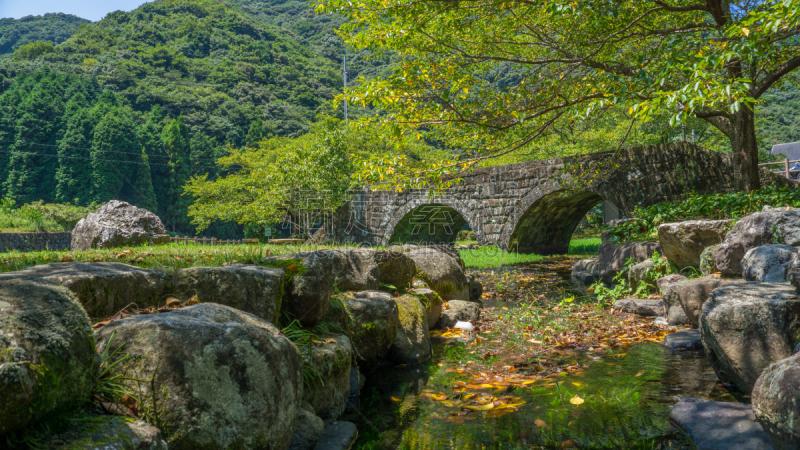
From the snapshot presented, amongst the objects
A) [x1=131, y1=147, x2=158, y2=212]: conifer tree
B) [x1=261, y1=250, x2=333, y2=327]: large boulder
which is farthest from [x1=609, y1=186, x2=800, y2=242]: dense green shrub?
[x1=131, y1=147, x2=158, y2=212]: conifer tree

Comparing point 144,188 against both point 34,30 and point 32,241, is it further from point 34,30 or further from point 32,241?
point 34,30

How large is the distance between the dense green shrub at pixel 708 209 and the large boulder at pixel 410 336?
4.90m

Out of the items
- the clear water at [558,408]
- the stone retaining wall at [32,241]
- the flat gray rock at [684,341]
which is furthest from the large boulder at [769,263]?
the stone retaining wall at [32,241]

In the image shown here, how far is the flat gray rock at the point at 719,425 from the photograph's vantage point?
110 inches

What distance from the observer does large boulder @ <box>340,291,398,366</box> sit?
4.61 m

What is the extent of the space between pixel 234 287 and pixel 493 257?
14.2 meters

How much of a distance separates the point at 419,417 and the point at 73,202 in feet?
135

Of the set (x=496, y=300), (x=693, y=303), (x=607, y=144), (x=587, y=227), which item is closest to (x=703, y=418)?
(x=693, y=303)

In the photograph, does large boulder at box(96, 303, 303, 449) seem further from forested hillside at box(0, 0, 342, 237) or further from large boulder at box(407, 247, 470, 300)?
forested hillside at box(0, 0, 342, 237)

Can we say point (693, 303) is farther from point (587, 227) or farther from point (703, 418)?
point (587, 227)

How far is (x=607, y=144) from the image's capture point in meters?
24.4

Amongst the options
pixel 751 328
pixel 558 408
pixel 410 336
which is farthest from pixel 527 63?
pixel 558 408

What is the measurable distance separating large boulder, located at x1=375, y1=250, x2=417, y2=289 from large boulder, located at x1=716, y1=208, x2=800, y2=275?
147 inches

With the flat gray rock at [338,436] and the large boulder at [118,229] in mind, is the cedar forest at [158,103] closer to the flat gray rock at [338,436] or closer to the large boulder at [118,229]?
the large boulder at [118,229]
